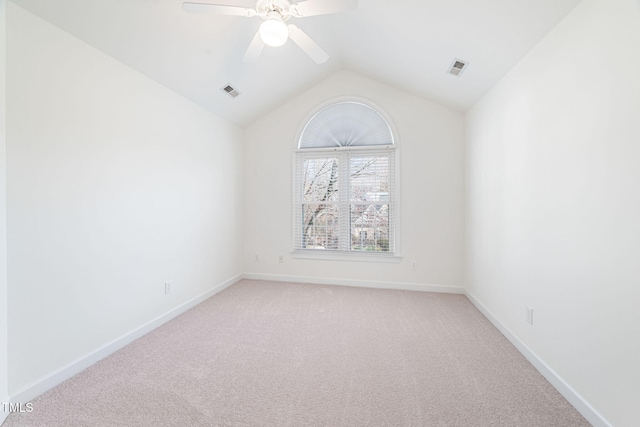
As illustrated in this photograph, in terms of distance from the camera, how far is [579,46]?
1643 mm

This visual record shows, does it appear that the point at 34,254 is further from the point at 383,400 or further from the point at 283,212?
the point at 283,212

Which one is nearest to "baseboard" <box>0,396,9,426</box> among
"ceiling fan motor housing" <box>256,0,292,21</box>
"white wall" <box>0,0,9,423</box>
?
"white wall" <box>0,0,9,423</box>

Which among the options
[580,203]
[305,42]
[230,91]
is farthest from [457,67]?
[230,91]

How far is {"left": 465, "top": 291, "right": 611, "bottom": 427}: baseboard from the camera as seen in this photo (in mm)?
1495

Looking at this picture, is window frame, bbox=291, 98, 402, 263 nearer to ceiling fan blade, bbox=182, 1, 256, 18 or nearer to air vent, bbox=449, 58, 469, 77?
air vent, bbox=449, 58, 469, 77

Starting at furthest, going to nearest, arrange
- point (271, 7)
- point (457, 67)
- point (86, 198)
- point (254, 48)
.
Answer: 1. point (457, 67)
2. point (254, 48)
3. point (86, 198)
4. point (271, 7)

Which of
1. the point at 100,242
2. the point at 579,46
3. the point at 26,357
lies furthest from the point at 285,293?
the point at 579,46

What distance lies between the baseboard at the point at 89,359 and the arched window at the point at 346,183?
1.93 m

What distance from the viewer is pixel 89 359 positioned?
208 centimetres

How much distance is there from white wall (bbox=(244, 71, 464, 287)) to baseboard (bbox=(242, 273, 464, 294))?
0.15ft

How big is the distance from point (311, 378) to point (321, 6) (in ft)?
8.22

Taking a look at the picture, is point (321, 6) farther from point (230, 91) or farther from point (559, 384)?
point (559, 384)

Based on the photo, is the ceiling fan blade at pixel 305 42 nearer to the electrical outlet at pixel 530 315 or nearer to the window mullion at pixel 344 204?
the window mullion at pixel 344 204

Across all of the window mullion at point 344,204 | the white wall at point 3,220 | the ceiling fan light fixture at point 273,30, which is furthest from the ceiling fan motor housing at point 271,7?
the window mullion at point 344,204
